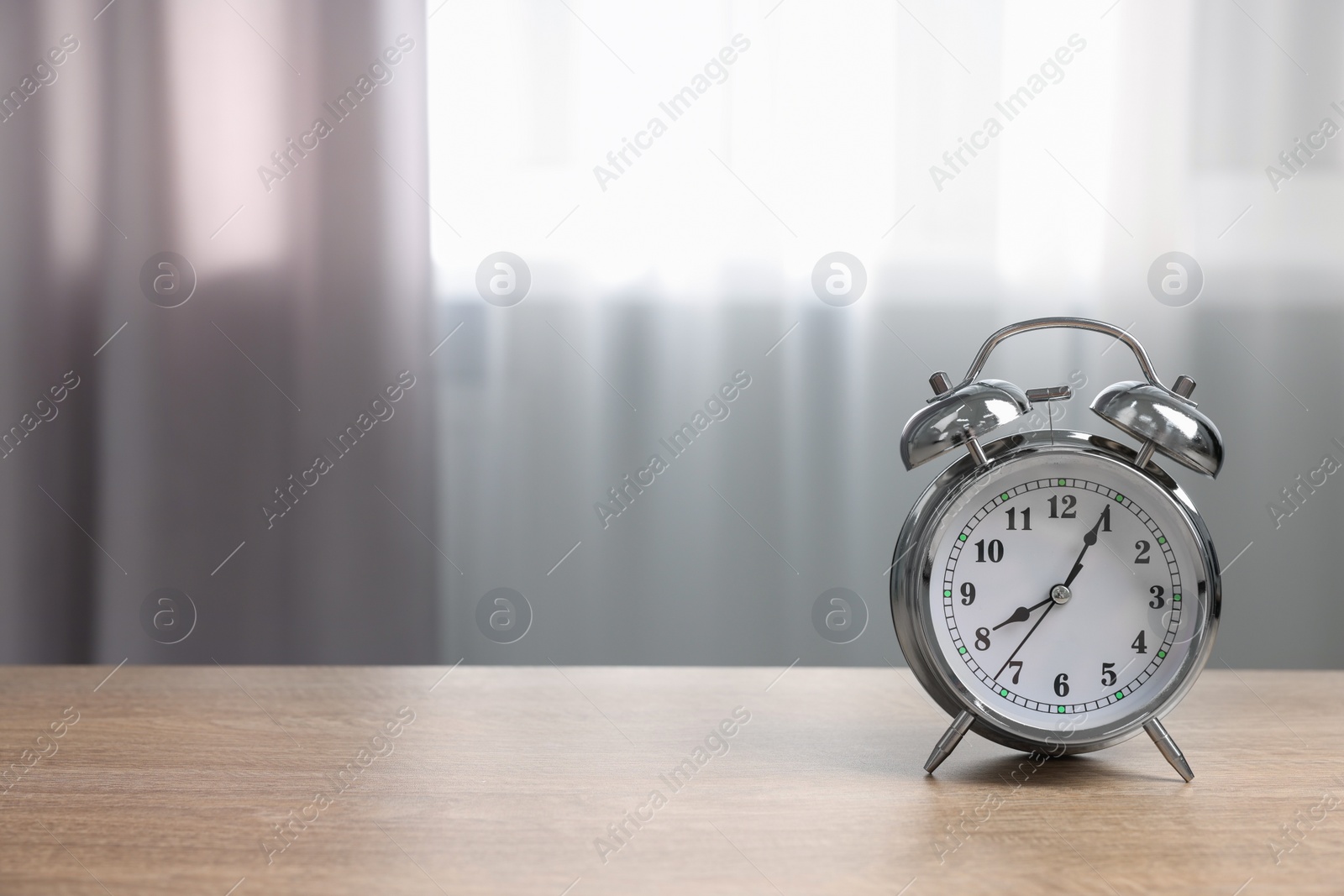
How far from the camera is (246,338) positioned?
5.48ft

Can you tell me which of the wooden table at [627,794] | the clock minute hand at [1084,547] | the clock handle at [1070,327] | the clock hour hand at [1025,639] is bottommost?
the wooden table at [627,794]

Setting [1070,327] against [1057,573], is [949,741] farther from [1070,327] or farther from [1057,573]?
[1070,327]

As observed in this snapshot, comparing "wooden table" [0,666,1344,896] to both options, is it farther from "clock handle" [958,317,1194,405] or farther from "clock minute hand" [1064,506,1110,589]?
"clock handle" [958,317,1194,405]

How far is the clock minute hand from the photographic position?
2.44ft

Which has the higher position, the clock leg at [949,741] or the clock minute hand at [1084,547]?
the clock minute hand at [1084,547]

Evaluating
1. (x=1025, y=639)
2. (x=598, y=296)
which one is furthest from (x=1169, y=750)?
(x=598, y=296)

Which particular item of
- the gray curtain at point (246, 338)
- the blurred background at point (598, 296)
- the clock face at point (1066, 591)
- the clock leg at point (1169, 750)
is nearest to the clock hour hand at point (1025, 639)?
the clock face at point (1066, 591)

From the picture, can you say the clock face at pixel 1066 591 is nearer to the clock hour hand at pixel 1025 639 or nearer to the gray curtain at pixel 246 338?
the clock hour hand at pixel 1025 639

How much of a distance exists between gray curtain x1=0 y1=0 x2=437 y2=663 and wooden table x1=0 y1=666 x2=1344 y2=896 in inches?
27.0

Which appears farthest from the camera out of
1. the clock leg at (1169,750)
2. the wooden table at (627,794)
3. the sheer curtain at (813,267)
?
the sheer curtain at (813,267)

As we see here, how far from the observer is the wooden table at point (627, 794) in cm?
55

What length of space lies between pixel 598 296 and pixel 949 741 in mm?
1109

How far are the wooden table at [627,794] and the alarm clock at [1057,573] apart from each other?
56 millimetres

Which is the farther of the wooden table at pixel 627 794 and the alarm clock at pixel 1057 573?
the alarm clock at pixel 1057 573
